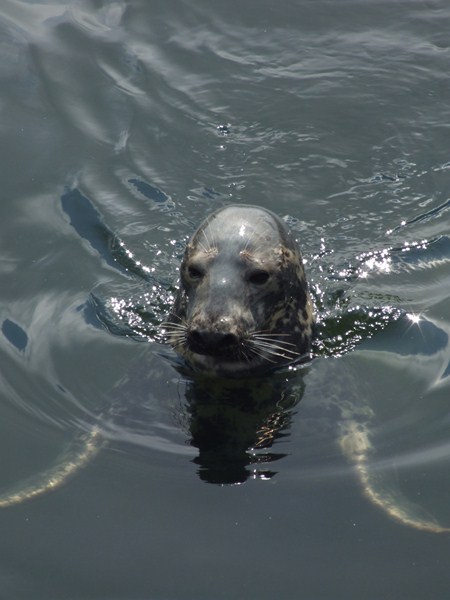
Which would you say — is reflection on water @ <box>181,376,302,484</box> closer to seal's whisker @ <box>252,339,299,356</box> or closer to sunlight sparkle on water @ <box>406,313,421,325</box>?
A: seal's whisker @ <box>252,339,299,356</box>

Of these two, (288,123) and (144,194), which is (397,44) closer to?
(288,123)

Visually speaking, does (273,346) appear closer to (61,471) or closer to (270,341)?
(270,341)

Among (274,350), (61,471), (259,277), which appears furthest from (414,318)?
(61,471)

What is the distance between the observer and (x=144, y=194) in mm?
10477

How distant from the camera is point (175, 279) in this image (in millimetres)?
9414

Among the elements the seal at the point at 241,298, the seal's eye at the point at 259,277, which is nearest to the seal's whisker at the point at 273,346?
the seal at the point at 241,298

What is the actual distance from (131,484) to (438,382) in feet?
7.74

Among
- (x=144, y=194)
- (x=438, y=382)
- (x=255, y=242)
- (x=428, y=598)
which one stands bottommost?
(x=428, y=598)

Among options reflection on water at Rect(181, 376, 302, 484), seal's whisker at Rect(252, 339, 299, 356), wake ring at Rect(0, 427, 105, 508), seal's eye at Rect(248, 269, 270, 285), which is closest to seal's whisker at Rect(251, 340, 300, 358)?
seal's whisker at Rect(252, 339, 299, 356)

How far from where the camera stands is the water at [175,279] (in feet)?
20.6

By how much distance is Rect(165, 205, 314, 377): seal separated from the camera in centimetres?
725

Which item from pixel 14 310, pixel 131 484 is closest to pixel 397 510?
pixel 131 484

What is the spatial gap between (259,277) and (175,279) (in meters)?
1.85

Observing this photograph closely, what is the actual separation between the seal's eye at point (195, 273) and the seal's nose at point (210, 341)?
1.80 ft
